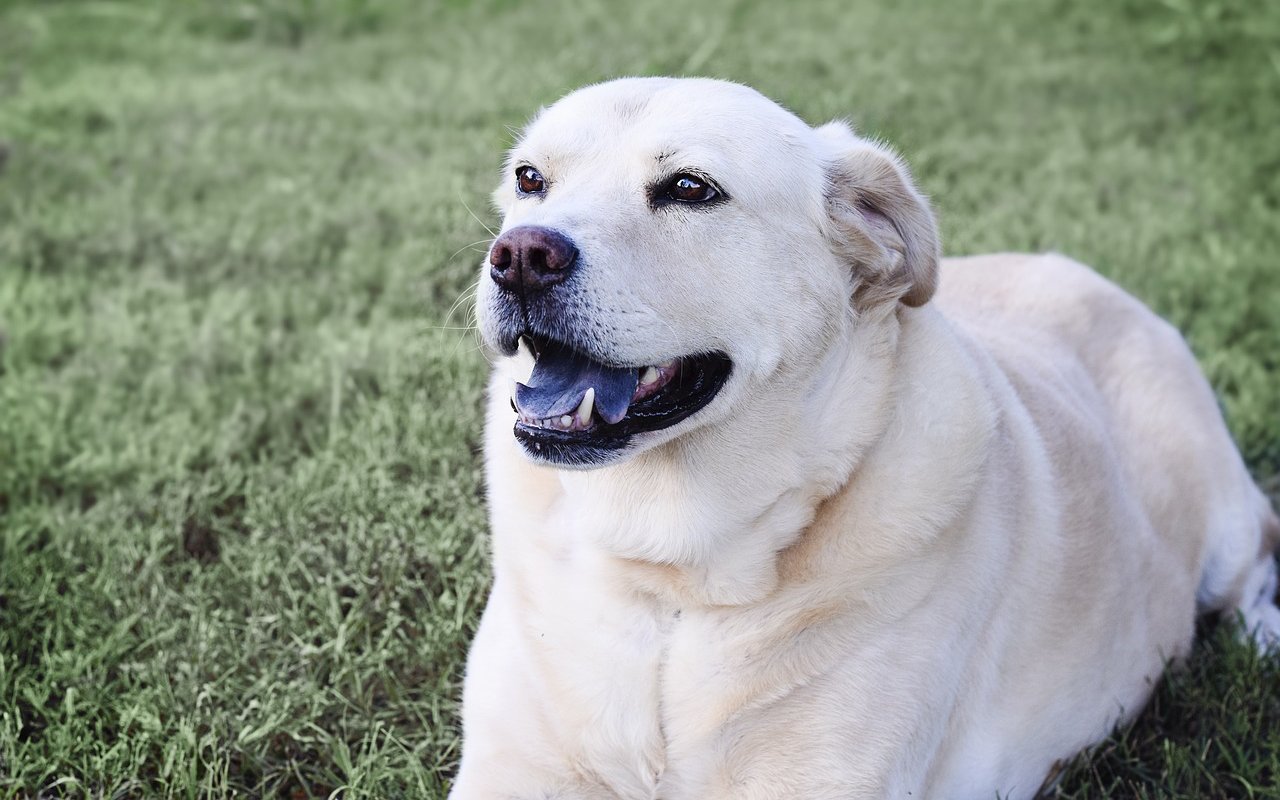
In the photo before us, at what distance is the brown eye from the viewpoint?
109 inches

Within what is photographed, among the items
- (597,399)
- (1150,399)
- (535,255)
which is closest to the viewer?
(535,255)

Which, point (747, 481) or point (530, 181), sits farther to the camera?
point (530, 181)

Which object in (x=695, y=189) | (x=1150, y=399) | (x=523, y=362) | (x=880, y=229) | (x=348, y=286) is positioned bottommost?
(x=348, y=286)

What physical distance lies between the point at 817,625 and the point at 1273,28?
23.0 feet

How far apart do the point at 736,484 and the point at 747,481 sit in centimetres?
2

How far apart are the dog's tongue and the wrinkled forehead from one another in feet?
1.29

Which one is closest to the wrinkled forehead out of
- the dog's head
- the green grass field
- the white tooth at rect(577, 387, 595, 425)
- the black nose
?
the dog's head

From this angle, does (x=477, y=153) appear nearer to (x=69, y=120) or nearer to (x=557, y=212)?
(x=69, y=120)

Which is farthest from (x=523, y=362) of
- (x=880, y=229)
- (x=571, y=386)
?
(x=880, y=229)

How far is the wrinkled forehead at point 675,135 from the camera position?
2549mm

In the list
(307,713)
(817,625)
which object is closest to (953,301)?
(817,625)

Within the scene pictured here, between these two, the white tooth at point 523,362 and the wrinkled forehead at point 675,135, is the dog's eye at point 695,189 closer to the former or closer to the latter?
the wrinkled forehead at point 675,135

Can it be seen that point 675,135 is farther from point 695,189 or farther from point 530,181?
point 530,181

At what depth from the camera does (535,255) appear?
92.6 inches
